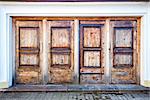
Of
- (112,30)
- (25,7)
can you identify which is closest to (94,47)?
(112,30)

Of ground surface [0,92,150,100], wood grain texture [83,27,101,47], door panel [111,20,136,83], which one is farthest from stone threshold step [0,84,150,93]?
wood grain texture [83,27,101,47]

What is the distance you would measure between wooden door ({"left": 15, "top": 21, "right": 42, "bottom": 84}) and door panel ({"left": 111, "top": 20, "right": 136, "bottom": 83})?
79.3 inches

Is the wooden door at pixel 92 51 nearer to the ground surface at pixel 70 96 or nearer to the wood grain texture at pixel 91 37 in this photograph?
the wood grain texture at pixel 91 37

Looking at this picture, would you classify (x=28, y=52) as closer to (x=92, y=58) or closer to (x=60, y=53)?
(x=60, y=53)

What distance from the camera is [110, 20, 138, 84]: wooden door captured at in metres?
7.24

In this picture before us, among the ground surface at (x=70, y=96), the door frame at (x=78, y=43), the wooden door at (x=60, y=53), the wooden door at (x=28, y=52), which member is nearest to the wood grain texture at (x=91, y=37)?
the door frame at (x=78, y=43)

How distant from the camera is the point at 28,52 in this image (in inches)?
287

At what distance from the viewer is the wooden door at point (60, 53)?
23.8ft

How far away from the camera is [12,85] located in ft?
23.7

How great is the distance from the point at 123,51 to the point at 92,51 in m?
0.82

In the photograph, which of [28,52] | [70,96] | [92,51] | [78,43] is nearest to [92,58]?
[92,51]

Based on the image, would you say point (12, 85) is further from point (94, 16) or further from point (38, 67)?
point (94, 16)

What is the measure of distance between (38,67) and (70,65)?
2.82 ft

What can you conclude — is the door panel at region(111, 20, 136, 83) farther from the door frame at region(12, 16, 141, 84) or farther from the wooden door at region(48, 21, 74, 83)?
the wooden door at region(48, 21, 74, 83)
